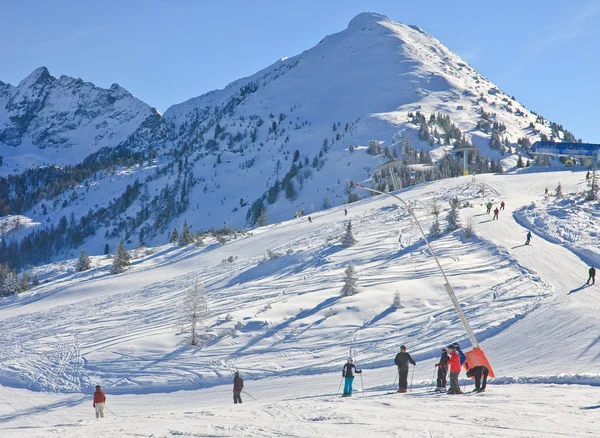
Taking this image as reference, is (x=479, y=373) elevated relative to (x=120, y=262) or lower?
lower

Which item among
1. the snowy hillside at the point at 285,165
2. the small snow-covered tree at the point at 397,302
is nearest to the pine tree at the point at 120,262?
the small snow-covered tree at the point at 397,302

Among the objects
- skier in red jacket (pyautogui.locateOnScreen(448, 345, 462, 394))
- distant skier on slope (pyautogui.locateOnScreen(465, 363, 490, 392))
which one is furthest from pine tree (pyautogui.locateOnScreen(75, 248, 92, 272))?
distant skier on slope (pyautogui.locateOnScreen(465, 363, 490, 392))

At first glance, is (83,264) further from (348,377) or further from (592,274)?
(348,377)

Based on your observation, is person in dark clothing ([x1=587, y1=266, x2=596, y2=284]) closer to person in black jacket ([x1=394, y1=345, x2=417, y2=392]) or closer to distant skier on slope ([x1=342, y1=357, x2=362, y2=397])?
person in black jacket ([x1=394, y1=345, x2=417, y2=392])

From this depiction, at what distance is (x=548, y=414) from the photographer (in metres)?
10.8

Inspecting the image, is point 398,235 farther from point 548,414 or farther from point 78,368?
point 548,414

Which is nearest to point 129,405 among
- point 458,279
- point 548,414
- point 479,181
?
point 548,414

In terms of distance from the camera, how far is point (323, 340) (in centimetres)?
2414

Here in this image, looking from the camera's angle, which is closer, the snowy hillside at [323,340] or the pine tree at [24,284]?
the snowy hillside at [323,340]

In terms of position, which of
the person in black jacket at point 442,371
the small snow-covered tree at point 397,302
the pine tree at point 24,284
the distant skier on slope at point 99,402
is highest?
the pine tree at point 24,284

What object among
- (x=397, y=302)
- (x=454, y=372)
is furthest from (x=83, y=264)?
(x=454, y=372)

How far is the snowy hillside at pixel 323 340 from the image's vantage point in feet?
39.2

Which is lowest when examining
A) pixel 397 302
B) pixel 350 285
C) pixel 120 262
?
pixel 397 302

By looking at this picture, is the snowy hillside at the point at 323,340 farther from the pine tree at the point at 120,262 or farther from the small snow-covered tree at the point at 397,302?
the pine tree at the point at 120,262
